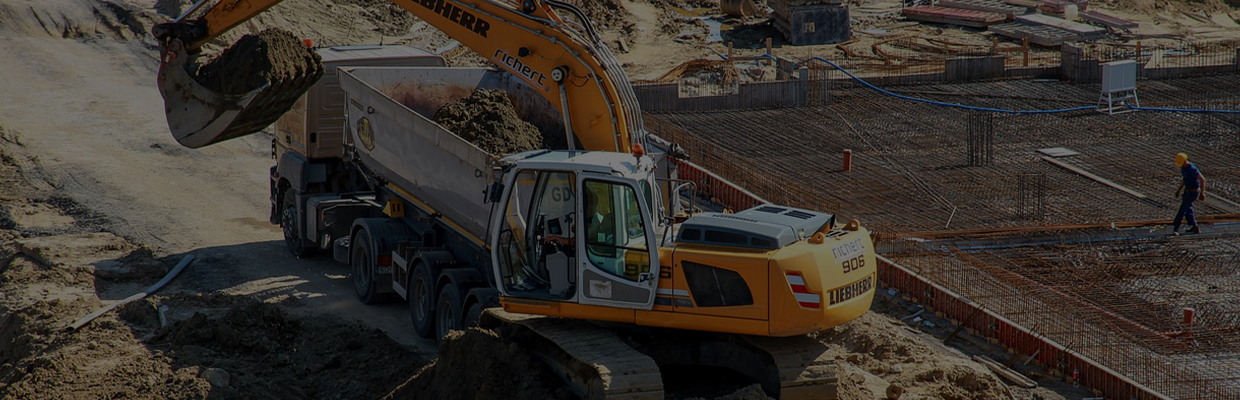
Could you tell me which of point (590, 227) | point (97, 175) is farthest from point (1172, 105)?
point (97, 175)

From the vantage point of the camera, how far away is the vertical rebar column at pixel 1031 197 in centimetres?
1742

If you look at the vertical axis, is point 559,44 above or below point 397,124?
above

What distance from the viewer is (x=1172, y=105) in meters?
24.5

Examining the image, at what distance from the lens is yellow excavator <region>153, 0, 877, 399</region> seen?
28.9 feet

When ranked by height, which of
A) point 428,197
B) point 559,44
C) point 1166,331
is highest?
point 559,44

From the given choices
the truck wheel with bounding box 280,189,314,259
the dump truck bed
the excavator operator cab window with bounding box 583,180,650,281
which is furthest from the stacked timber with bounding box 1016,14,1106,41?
the excavator operator cab window with bounding box 583,180,650,281

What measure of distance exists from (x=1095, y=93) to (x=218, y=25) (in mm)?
19558

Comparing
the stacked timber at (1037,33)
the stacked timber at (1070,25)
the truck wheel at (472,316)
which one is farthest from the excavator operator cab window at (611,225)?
the stacked timber at (1070,25)

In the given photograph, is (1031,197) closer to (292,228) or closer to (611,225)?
(611,225)

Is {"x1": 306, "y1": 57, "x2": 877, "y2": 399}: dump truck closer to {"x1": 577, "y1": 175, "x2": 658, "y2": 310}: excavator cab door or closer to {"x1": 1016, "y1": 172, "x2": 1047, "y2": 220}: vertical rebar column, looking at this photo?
{"x1": 577, "y1": 175, "x2": 658, "y2": 310}: excavator cab door

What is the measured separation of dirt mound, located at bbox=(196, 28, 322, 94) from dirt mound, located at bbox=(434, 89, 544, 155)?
178 cm

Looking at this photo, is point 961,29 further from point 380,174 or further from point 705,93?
point 380,174

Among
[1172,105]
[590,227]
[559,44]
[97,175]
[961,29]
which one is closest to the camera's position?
[590,227]

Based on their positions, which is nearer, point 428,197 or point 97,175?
point 428,197
